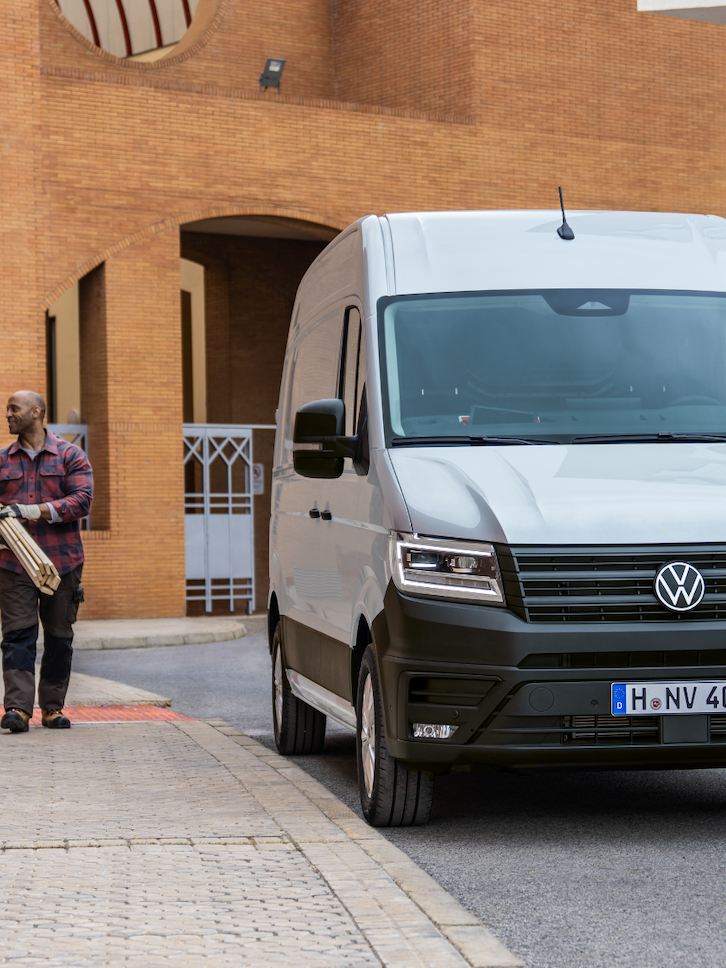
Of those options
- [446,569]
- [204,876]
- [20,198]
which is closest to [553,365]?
[446,569]

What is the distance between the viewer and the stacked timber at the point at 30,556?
9922 mm

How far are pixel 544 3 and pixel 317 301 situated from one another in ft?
69.0

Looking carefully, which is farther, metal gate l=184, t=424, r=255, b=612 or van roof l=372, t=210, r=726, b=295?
metal gate l=184, t=424, r=255, b=612

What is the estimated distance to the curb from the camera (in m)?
5.07

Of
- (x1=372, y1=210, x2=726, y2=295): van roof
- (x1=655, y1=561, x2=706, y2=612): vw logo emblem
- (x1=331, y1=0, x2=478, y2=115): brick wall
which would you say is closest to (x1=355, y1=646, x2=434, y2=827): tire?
(x1=655, y1=561, x2=706, y2=612): vw logo emblem

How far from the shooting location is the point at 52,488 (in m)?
10.4

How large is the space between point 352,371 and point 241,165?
62.1 feet

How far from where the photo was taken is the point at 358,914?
545cm

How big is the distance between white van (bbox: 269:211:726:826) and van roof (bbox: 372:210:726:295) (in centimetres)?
1

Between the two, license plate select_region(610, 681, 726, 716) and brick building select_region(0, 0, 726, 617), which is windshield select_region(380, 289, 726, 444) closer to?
license plate select_region(610, 681, 726, 716)

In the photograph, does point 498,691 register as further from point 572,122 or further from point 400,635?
point 572,122

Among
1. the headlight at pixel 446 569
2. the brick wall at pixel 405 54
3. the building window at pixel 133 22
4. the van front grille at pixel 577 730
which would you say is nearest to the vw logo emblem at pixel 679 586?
the van front grille at pixel 577 730

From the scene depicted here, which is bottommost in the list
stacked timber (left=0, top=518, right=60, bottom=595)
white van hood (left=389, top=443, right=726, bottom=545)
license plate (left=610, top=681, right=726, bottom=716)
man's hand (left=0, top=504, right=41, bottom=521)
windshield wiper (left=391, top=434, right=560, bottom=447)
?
license plate (left=610, top=681, right=726, bottom=716)

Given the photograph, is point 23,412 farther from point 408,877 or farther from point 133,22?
point 133,22
